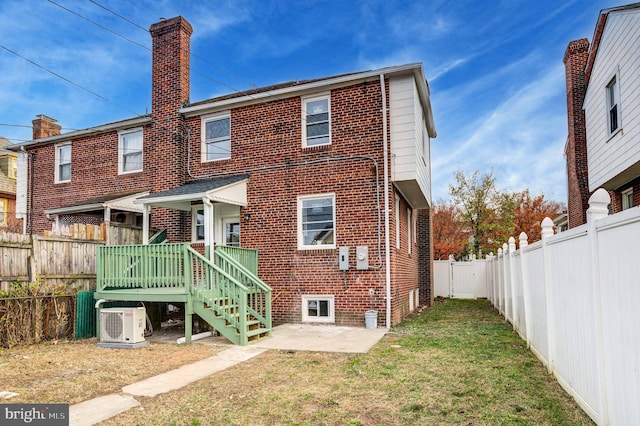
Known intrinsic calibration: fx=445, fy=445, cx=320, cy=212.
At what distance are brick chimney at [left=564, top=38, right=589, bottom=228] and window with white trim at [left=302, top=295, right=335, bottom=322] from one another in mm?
10344

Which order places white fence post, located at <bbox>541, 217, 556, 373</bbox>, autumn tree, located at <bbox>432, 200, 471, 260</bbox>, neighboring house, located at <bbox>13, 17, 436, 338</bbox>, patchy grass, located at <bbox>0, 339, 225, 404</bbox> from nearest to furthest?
patchy grass, located at <bbox>0, 339, 225, 404</bbox>
white fence post, located at <bbox>541, 217, 556, 373</bbox>
neighboring house, located at <bbox>13, 17, 436, 338</bbox>
autumn tree, located at <bbox>432, 200, 471, 260</bbox>

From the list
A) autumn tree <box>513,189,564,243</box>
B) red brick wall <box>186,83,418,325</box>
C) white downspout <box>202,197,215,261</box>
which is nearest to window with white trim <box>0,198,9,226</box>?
red brick wall <box>186,83,418,325</box>

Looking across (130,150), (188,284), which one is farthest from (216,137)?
(188,284)

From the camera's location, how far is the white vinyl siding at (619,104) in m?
10.1

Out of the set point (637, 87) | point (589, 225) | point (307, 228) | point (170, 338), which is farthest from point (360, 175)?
point (589, 225)

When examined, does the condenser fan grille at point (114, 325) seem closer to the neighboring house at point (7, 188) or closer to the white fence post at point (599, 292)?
the white fence post at point (599, 292)

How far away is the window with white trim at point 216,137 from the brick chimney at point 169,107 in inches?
28.3

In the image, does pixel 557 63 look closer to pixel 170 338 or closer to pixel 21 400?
pixel 170 338

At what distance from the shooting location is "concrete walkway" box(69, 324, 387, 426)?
4.84m

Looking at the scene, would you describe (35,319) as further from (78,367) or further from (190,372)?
(190,372)

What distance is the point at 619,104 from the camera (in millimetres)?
11070

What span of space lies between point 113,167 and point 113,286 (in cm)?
595

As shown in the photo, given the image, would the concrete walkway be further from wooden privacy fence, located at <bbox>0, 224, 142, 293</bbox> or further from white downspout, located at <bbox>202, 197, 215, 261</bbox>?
wooden privacy fence, located at <bbox>0, 224, 142, 293</bbox>

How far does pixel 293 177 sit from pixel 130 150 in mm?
6186
